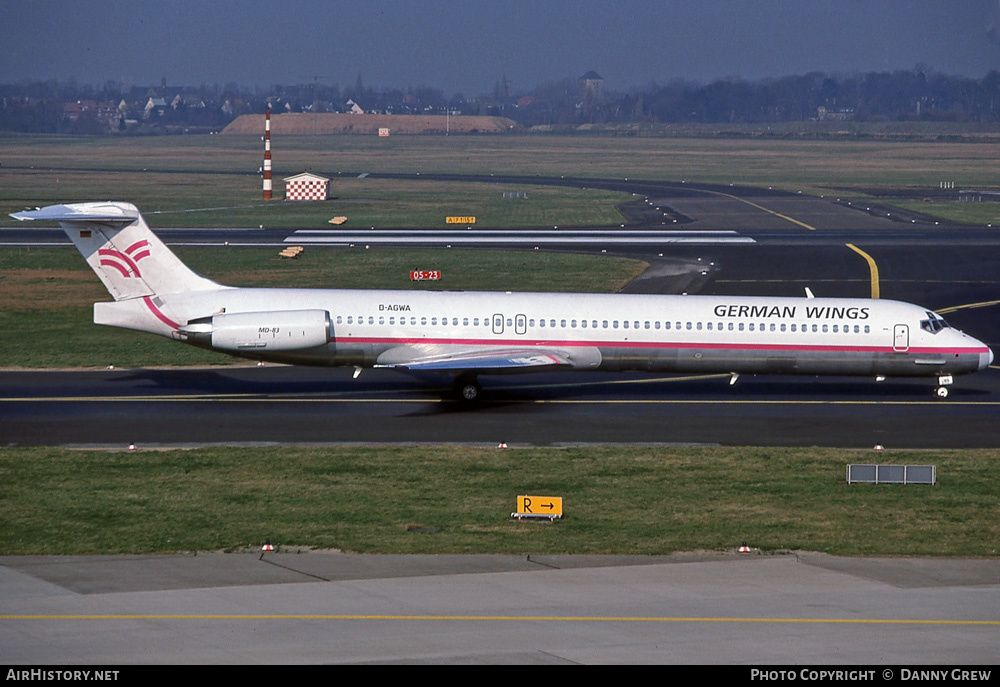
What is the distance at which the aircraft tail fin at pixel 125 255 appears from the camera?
3453 cm

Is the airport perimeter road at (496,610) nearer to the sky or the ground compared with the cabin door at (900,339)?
nearer to the ground

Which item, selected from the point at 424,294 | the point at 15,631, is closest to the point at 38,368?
the point at 424,294

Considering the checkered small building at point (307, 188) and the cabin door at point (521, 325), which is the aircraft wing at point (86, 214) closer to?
the cabin door at point (521, 325)

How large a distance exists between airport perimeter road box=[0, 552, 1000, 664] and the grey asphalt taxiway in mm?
48

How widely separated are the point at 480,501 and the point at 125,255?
1521 centimetres

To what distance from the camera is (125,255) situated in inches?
1359

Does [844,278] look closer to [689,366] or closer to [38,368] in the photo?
[689,366]

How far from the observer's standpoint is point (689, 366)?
35438 millimetres

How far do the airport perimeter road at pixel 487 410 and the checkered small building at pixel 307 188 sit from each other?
62.8 m

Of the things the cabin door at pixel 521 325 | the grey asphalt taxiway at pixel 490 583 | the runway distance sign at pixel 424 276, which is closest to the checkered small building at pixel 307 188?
the runway distance sign at pixel 424 276

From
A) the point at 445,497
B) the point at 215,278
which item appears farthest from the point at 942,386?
the point at 215,278

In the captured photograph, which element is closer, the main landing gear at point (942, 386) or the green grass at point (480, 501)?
the green grass at point (480, 501)

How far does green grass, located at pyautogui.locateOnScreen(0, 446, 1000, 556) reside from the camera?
22297 millimetres

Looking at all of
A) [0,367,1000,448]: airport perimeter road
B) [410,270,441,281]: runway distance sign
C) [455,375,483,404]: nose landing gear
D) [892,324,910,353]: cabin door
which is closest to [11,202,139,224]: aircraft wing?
[0,367,1000,448]: airport perimeter road
